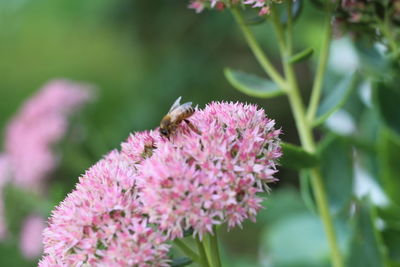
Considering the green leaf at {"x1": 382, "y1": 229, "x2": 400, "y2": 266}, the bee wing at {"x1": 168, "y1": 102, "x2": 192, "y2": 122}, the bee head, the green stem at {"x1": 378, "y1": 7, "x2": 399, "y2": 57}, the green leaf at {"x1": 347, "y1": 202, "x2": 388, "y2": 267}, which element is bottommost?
the green leaf at {"x1": 382, "y1": 229, "x2": 400, "y2": 266}

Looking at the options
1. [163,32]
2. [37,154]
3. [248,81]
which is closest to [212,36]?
[163,32]

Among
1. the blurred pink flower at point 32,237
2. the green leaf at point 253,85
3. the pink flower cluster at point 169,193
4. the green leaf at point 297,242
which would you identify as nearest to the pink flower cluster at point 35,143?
the blurred pink flower at point 32,237

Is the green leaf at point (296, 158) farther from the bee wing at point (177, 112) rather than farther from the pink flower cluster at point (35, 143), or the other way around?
the pink flower cluster at point (35, 143)

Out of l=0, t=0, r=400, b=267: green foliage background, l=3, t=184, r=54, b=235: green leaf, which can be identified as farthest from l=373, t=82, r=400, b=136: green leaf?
l=3, t=184, r=54, b=235: green leaf

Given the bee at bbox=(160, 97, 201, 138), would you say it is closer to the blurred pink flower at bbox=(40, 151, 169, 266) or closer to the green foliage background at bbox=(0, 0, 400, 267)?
the blurred pink flower at bbox=(40, 151, 169, 266)

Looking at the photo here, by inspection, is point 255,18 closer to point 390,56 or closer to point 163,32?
point 390,56

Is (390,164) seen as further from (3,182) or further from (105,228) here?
(3,182)

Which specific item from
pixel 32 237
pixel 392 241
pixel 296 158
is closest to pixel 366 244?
pixel 392 241

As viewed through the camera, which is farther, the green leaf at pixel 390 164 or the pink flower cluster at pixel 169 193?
the green leaf at pixel 390 164
